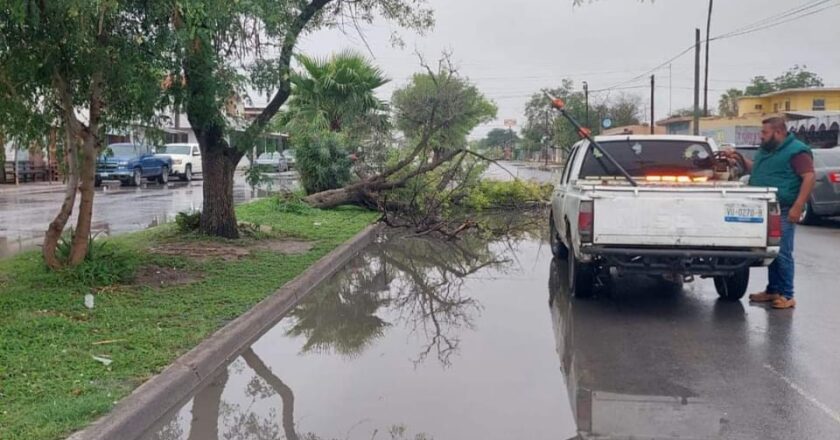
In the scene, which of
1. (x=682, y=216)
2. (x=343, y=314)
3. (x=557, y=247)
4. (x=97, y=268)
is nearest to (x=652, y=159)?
(x=557, y=247)

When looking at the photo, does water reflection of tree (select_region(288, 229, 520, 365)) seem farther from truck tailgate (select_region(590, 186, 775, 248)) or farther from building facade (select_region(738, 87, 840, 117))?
building facade (select_region(738, 87, 840, 117))

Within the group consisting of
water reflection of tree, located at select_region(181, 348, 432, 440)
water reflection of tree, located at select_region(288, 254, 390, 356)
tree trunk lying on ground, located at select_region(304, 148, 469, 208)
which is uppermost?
tree trunk lying on ground, located at select_region(304, 148, 469, 208)

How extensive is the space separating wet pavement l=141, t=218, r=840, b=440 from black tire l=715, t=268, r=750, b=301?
114 millimetres

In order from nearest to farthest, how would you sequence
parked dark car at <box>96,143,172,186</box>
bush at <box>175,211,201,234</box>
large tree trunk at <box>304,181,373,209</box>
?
1. bush at <box>175,211,201,234</box>
2. large tree trunk at <box>304,181,373,209</box>
3. parked dark car at <box>96,143,172,186</box>

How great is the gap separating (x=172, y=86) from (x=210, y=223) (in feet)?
12.4

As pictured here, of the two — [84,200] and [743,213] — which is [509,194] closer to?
[743,213]

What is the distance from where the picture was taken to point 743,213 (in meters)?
7.28

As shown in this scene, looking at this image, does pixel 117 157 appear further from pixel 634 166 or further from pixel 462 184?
pixel 634 166

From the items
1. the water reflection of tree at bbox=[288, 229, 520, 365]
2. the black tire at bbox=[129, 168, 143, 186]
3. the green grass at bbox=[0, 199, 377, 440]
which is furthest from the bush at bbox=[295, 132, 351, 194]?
the black tire at bbox=[129, 168, 143, 186]

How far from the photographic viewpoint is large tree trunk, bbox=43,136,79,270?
27.3 feet

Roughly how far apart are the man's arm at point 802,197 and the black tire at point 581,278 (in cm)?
210

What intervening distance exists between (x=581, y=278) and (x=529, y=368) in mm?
2470

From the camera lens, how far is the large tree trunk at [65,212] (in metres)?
8.31

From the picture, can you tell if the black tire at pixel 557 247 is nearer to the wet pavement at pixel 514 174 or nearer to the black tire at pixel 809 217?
the wet pavement at pixel 514 174
